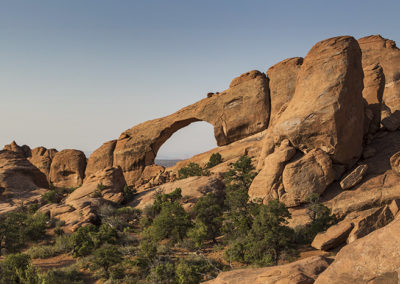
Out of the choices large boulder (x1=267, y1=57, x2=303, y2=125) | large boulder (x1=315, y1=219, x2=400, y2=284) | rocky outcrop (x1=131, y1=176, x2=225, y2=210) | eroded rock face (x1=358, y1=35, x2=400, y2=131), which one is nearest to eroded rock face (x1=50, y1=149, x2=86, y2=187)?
rocky outcrop (x1=131, y1=176, x2=225, y2=210)

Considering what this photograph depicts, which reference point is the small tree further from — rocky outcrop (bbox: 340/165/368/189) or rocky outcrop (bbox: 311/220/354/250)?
rocky outcrop (bbox: 340/165/368/189)

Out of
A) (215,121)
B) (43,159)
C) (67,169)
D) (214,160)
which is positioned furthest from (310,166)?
(43,159)

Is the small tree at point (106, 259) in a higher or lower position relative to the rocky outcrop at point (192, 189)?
lower

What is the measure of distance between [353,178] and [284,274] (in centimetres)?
1667

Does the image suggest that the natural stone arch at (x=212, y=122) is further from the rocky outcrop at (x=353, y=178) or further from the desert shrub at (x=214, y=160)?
the rocky outcrop at (x=353, y=178)

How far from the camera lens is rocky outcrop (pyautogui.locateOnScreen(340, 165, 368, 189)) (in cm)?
2052

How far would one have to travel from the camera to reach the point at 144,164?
49125 mm

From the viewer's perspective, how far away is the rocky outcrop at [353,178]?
20516 mm

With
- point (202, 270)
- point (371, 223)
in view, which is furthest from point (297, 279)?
point (371, 223)

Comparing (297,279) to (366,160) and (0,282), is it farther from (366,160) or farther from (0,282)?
(366,160)

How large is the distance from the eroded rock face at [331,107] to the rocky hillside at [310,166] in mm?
77

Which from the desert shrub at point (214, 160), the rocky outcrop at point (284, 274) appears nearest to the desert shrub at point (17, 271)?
the rocky outcrop at point (284, 274)

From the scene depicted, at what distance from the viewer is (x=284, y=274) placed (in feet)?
22.7

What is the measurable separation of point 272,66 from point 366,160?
24355mm
